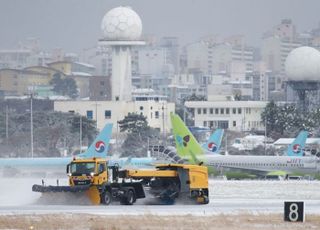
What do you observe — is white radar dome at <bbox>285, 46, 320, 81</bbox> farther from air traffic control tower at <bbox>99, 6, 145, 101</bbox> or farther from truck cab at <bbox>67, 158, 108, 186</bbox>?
truck cab at <bbox>67, 158, 108, 186</bbox>

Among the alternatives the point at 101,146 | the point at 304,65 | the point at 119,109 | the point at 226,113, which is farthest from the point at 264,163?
the point at 226,113

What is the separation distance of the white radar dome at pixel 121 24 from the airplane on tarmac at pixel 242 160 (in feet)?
249

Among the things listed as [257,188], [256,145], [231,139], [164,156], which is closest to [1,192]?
[257,188]

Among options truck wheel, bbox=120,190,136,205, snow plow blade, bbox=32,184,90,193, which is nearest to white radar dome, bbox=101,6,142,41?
truck wheel, bbox=120,190,136,205

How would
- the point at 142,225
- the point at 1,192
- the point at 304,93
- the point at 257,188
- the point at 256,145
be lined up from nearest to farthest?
the point at 142,225 → the point at 1,192 → the point at 257,188 → the point at 256,145 → the point at 304,93

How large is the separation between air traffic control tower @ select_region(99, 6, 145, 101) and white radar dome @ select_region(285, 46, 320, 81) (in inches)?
656

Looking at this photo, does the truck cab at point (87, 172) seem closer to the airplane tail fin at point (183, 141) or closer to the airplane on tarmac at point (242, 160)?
the airplane on tarmac at point (242, 160)

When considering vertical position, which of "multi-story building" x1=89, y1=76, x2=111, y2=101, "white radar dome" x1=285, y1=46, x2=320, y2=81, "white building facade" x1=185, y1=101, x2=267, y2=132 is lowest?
"white building facade" x1=185, y1=101, x2=267, y2=132

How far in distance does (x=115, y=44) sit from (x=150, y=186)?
115 metres

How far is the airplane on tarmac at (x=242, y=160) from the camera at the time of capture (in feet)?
252

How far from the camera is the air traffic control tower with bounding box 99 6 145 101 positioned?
157375 millimetres

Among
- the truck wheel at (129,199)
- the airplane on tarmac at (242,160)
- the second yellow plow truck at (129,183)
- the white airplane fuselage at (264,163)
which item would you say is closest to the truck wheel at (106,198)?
the second yellow plow truck at (129,183)

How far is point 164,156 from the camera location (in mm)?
77938

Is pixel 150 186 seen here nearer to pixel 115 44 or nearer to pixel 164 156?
pixel 164 156
